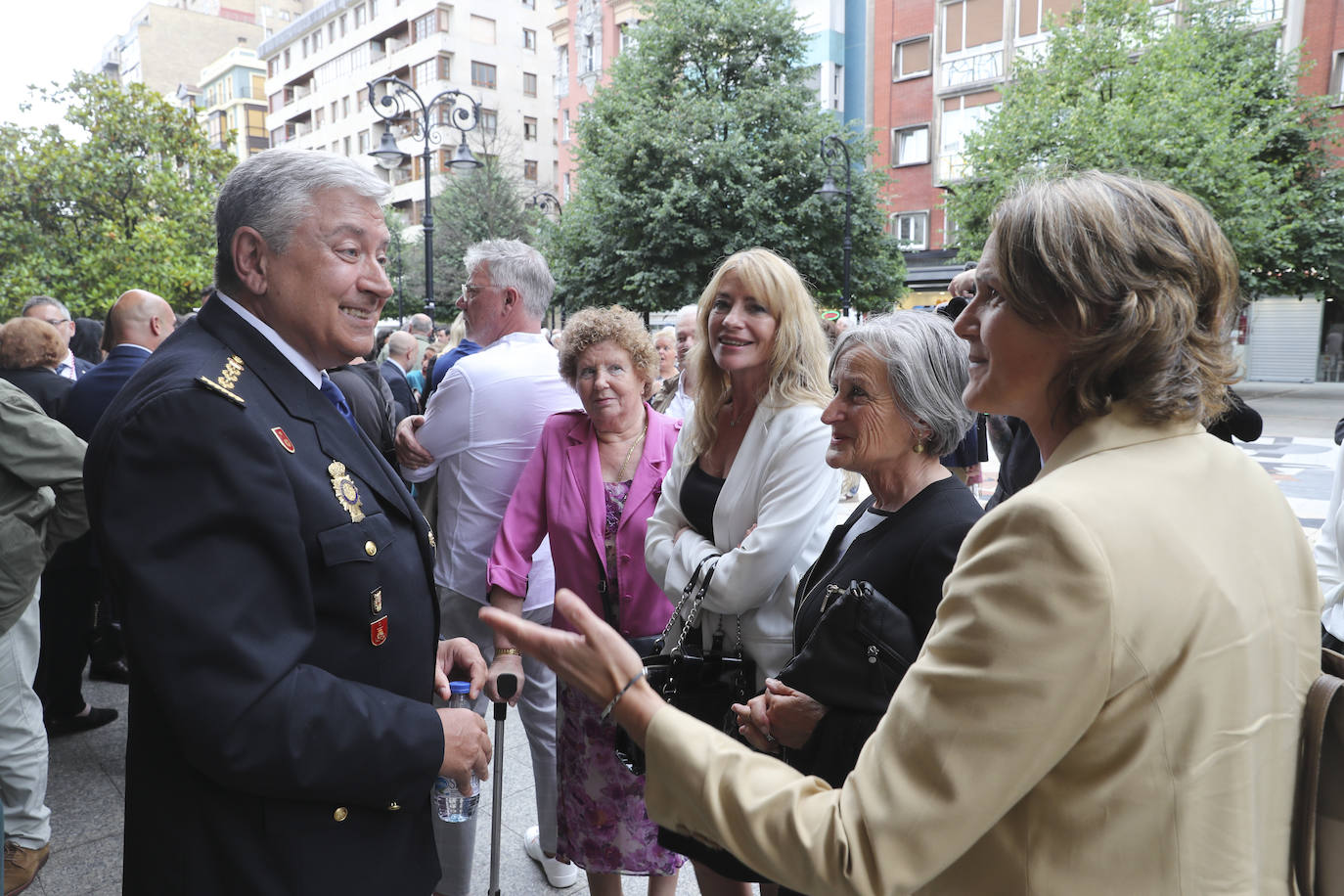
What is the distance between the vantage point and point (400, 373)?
6977mm

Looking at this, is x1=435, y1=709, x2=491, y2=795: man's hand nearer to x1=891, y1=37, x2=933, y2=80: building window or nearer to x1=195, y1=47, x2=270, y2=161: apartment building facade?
x1=891, y1=37, x2=933, y2=80: building window

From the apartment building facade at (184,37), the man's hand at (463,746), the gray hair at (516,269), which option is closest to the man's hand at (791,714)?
the man's hand at (463,746)

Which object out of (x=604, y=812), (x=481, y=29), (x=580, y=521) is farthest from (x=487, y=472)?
(x=481, y=29)

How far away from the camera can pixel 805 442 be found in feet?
8.27

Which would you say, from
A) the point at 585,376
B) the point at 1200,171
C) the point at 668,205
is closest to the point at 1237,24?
the point at 1200,171

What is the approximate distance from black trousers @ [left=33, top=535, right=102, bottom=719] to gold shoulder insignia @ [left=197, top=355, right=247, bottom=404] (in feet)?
11.9

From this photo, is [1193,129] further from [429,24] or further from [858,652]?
[429,24]

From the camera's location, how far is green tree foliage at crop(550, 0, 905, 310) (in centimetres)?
2017

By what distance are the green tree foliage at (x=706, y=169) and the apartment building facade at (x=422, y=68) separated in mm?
27386

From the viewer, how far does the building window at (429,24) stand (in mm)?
51312

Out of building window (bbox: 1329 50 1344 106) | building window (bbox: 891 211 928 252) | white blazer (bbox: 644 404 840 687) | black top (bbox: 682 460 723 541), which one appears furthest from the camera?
building window (bbox: 891 211 928 252)

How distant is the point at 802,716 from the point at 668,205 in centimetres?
1892

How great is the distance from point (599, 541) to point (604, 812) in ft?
2.90

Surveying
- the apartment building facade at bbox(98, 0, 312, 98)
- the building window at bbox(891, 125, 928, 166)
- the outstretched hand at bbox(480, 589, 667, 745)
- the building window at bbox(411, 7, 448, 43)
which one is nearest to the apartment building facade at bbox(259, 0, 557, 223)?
the building window at bbox(411, 7, 448, 43)
